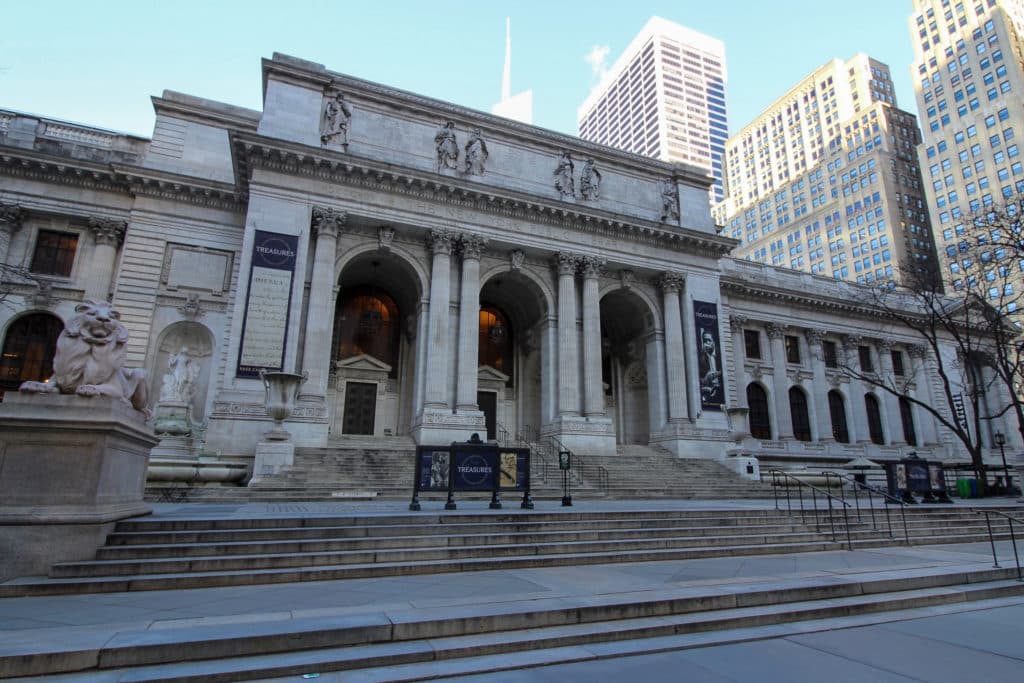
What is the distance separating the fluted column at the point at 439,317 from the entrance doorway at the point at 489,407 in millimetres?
5877

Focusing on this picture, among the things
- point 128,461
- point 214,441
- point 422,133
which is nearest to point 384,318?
point 422,133

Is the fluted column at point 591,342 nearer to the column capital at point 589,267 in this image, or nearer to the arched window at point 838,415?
the column capital at point 589,267

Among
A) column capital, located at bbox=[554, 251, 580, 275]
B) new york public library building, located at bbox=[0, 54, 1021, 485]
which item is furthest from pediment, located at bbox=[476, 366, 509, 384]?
column capital, located at bbox=[554, 251, 580, 275]

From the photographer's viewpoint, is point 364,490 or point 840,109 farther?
point 840,109

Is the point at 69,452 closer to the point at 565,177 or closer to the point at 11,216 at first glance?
the point at 11,216

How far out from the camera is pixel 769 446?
1372 inches

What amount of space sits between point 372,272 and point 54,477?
71.0 ft

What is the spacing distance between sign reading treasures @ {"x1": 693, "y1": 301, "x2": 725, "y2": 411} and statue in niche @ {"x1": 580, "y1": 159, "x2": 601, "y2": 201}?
7947 millimetres

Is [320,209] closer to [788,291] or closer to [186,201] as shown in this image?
[186,201]

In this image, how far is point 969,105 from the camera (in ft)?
249

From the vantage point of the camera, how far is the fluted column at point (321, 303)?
71.9 feet

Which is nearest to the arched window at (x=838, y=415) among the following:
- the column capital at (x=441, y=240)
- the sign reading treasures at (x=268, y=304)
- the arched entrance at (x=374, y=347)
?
the column capital at (x=441, y=240)

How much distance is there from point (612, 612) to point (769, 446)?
108 ft

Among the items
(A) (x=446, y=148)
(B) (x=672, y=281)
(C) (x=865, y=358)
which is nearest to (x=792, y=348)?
(C) (x=865, y=358)
